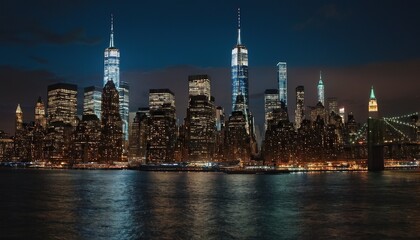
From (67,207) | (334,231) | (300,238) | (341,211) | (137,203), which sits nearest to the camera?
(300,238)

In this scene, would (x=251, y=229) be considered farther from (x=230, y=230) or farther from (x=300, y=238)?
(x=300, y=238)

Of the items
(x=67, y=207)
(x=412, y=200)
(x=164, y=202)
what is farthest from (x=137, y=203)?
(x=412, y=200)

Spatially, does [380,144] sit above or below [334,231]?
above

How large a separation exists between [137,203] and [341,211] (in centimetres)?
2008

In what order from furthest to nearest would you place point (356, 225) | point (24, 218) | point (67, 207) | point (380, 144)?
point (380, 144), point (67, 207), point (24, 218), point (356, 225)

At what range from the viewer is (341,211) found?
46.3m

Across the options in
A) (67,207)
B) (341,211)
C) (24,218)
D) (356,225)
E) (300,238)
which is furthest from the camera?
(67,207)

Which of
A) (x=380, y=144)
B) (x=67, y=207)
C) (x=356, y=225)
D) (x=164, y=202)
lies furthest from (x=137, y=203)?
(x=380, y=144)

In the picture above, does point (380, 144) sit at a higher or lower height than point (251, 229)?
higher

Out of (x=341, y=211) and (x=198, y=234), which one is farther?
(x=341, y=211)

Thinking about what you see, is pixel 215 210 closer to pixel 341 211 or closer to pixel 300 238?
pixel 341 211

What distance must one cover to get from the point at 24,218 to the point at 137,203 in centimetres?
1431

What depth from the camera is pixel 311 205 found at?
170 ft

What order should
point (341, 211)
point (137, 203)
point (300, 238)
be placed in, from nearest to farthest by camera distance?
point (300, 238) → point (341, 211) → point (137, 203)
